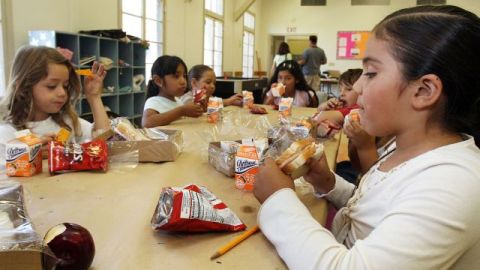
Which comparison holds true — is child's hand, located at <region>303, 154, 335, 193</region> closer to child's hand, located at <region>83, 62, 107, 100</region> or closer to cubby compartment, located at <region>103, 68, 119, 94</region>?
child's hand, located at <region>83, 62, 107, 100</region>

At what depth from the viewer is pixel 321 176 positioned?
3.15ft

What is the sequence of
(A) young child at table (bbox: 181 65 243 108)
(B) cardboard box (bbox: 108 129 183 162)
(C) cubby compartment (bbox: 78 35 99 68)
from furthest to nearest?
(C) cubby compartment (bbox: 78 35 99 68) < (A) young child at table (bbox: 181 65 243 108) < (B) cardboard box (bbox: 108 129 183 162)

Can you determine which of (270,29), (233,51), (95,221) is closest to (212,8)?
(233,51)

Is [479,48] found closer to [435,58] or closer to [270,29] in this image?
[435,58]

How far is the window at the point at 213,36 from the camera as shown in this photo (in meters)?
7.86

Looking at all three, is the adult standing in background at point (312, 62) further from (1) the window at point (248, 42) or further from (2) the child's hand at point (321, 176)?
(2) the child's hand at point (321, 176)

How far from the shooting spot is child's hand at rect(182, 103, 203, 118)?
217 centimetres

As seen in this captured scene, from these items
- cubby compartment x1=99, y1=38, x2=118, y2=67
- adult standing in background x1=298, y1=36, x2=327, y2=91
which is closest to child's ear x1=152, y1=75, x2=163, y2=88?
cubby compartment x1=99, y1=38, x2=118, y2=67

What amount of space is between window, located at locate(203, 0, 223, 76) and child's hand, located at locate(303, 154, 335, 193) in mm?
7052

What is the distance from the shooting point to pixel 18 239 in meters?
0.54

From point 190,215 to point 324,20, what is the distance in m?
11.2

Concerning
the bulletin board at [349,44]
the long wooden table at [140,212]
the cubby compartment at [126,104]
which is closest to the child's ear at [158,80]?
the long wooden table at [140,212]

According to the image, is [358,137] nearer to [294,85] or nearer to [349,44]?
Answer: [294,85]

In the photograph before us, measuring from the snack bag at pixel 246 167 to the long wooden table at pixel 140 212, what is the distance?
3 centimetres
